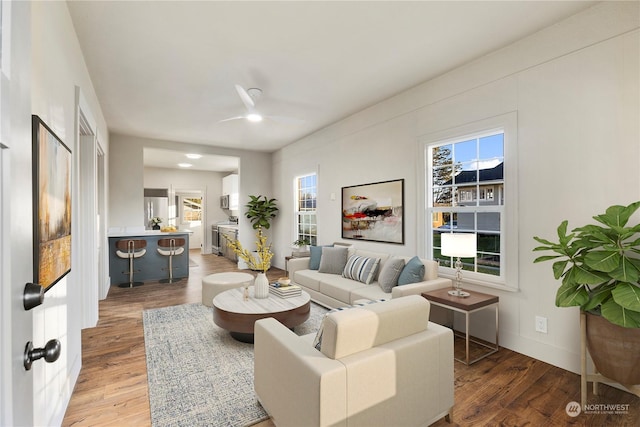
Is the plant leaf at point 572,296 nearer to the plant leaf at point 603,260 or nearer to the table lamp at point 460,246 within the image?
the plant leaf at point 603,260

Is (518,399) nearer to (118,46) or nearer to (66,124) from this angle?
(66,124)

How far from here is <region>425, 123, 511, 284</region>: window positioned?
320cm

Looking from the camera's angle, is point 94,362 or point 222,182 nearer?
point 94,362

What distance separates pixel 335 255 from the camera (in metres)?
4.59

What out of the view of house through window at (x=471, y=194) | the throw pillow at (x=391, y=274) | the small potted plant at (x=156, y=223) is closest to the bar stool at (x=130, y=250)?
the small potted plant at (x=156, y=223)

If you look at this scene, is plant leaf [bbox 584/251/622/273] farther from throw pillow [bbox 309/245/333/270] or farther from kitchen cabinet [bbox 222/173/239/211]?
kitchen cabinet [bbox 222/173/239/211]

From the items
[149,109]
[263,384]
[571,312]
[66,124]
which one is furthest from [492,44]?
[149,109]

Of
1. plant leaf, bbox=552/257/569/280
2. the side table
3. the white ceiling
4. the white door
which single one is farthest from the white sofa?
the white door

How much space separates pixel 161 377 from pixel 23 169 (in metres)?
2.37

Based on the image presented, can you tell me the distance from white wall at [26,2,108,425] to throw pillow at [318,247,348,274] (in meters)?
2.89

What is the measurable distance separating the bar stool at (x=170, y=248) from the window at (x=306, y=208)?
2.35 metres

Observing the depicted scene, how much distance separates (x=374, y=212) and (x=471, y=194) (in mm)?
1460

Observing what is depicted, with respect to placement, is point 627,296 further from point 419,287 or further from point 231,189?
point 231,189

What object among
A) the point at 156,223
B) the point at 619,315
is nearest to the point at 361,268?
the point at 619,315
